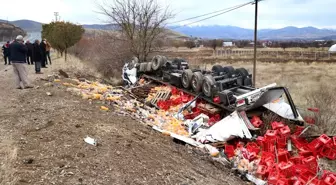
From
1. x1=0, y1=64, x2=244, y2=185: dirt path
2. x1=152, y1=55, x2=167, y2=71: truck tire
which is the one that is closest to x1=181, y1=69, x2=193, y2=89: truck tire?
x1=152, y1=55, x2=167, y2=71: truck tire

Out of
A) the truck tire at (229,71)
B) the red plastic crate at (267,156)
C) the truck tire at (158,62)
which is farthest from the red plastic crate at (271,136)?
the truck tire at (158,62)

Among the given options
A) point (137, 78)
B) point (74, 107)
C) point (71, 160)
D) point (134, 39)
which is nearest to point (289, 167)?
point (71, 160)

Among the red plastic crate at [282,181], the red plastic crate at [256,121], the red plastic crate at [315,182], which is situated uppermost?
the red plastic crate at [256,121]

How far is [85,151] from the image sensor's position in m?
6.18

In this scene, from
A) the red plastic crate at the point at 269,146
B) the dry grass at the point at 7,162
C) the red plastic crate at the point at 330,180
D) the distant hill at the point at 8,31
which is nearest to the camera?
the dry grass at the point at 7,162

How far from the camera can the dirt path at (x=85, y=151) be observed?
5309mm

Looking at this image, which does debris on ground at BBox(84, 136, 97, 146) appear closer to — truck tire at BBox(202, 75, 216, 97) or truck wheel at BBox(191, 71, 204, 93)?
truck tire at BBox(202, 75, 216, 97)

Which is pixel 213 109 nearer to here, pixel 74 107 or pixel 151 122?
pixel 151 122

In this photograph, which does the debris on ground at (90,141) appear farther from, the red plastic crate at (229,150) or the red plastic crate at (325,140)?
the red plastic crate at (325,140)

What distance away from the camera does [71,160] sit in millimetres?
5719

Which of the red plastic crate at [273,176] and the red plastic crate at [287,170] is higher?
the red plastic crate at [287,170]

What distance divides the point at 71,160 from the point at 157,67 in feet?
33.9

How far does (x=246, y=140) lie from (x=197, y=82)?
3497 mm

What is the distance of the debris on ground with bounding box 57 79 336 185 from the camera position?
298 inches
